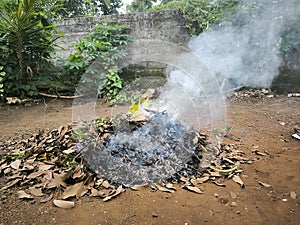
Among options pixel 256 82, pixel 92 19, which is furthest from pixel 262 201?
pixel 92 19

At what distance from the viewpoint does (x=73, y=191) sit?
1.33 meters

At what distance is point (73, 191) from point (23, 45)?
128 inches

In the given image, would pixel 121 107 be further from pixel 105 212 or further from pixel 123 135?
pixel 105 212

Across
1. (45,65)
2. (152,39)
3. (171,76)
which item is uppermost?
(152,39)

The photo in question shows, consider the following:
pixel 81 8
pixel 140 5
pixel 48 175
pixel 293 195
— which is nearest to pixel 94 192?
pixel 48 175

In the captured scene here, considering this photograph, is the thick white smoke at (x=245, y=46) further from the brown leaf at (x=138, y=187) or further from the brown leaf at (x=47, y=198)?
the brown leaf at (x=47, y=198)

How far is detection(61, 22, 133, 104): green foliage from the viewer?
13.3ft

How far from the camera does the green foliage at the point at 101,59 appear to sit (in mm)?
4059

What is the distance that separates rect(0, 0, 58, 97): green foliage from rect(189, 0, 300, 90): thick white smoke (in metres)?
2.97

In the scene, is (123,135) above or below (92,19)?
below

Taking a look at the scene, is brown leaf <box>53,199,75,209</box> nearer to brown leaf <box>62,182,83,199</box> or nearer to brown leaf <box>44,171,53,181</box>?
brown leaf <box>62,182,83,199</box>

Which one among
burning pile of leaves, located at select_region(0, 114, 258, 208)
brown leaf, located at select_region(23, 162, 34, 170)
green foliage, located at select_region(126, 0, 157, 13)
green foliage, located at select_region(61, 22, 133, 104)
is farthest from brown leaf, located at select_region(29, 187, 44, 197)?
green foliage, located at select_region(126, 0, 157, 13)

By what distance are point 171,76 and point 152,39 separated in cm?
123

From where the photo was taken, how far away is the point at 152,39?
15.3ft
